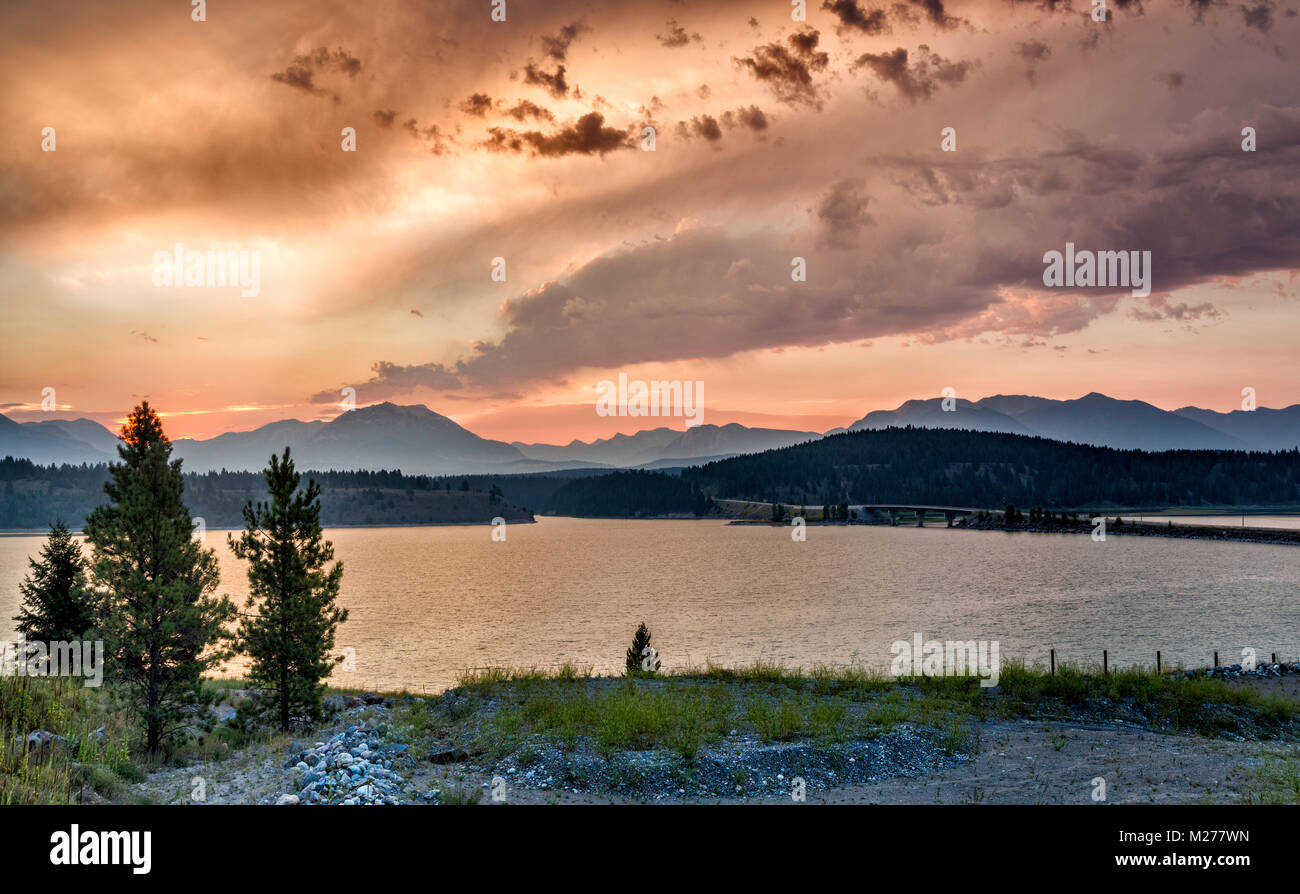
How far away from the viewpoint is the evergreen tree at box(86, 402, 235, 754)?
2562cm

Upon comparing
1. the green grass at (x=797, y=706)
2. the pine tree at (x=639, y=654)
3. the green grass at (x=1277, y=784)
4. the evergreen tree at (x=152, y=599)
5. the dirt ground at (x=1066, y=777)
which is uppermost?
the evergreen tree at (x=152, y=599)

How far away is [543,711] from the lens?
86.5ft

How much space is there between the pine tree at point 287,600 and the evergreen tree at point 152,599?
3.39m

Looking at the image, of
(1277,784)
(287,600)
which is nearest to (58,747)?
(287,600)

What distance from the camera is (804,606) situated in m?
86.8

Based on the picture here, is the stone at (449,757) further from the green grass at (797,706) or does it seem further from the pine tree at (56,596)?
the pine tree at (56,596)

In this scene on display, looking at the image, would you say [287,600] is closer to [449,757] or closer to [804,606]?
[449,757]

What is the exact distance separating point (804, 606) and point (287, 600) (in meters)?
65.8

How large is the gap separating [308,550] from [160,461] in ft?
24.6

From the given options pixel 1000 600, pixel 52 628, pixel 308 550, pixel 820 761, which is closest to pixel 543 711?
pixel 820 761

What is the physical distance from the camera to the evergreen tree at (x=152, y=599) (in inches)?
1009

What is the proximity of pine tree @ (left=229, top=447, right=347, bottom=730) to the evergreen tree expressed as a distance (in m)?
3.39

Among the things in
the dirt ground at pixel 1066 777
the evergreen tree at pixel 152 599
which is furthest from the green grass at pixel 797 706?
the evergreen tree at pixel 152 599
